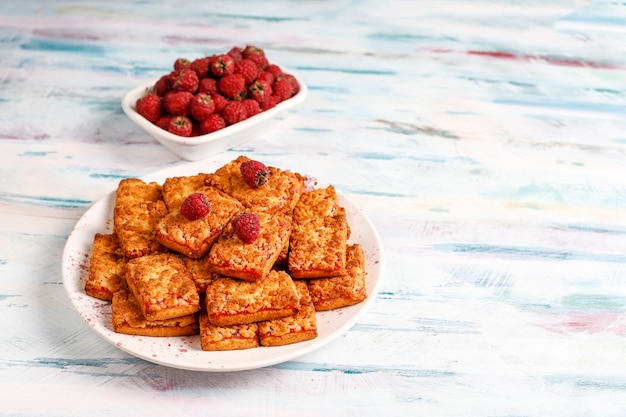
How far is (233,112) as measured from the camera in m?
3.08

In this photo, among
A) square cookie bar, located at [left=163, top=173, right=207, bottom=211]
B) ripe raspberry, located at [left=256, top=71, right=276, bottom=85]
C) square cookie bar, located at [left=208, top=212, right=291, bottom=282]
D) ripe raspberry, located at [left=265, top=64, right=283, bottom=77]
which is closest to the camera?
square cookie bar, located at [left=208, top=212, right=291, bottom=282]

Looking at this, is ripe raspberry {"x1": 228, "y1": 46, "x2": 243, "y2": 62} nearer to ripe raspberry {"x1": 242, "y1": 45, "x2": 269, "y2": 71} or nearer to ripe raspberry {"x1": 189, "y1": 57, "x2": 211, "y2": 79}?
ripe raspberry {"x1": 242, "y1": 45, "x2": 269, "y2": 71}

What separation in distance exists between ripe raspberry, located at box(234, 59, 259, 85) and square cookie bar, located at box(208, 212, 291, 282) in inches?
38.8

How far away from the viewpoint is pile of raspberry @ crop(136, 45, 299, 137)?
305 centimetres

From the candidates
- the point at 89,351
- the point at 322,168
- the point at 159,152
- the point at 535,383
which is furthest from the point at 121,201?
the point at 535,383

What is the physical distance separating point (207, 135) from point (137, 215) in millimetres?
628

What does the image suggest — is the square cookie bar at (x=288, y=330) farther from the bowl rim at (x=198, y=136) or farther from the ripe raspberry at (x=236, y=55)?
the ripe raspberry at (x=236, y=55)

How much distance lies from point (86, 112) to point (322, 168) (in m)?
1.13

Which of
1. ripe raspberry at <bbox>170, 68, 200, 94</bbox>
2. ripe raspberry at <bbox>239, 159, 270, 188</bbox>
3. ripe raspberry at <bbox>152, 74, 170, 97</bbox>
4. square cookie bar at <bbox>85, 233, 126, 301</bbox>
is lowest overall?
square cookie bar at <bbox>85, 233, 126, 301</bbox>

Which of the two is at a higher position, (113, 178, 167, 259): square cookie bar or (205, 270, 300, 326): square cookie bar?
(113, 178, 167, 259): square cookie bar

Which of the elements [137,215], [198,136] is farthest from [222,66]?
[137,215]

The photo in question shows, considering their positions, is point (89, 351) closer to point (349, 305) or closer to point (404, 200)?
point (349, 305)

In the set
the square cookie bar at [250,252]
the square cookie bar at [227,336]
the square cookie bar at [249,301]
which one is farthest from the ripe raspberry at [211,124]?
the square cookie bar at [227,336]

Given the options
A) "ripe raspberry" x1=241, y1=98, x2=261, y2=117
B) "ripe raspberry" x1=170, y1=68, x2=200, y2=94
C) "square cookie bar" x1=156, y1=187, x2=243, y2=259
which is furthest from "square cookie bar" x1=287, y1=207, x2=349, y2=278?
"ripe raspberry" x1=170, y1=68, x2=200, y2=94
